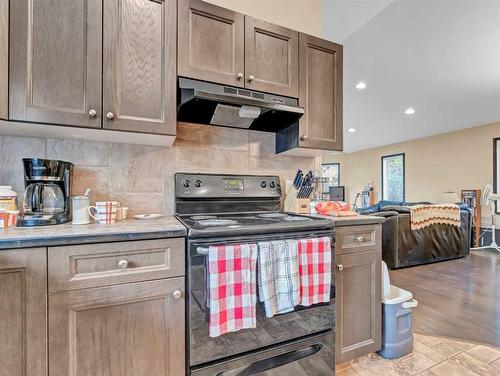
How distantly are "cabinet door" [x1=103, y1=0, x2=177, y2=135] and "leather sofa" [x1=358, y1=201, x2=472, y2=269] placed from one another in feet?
10.7

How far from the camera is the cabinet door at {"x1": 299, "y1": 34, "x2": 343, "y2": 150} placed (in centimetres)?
180

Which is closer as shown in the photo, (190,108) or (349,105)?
(190,108)

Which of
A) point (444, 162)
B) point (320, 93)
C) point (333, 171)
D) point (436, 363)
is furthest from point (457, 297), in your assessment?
point (333, 171)

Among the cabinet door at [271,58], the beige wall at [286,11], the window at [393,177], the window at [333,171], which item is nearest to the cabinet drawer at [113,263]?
the cabinet door at [271,58]

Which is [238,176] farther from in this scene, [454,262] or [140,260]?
[454,262]

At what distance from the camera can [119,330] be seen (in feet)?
3.43

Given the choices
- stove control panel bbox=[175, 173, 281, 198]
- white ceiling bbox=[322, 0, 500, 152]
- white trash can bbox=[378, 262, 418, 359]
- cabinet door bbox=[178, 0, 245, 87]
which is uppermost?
white ceiling bbox=[322, 0, 500, 152]

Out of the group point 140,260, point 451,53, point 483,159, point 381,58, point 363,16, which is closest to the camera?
point 140,260

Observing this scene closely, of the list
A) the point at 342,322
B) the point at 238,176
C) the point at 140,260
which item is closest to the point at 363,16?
the point at 238,176

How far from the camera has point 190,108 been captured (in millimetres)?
1590

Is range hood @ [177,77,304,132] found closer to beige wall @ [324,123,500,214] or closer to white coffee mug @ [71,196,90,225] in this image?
white coffee mug @ [71,196,90,225]

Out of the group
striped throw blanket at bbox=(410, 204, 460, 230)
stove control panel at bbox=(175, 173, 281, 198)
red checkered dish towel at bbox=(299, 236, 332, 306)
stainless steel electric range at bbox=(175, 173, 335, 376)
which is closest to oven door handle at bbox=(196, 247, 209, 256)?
stainless steel electric range at bbox=(175, 173, 335, 376)

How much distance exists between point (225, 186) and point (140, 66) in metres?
0.85

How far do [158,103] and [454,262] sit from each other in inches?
185
